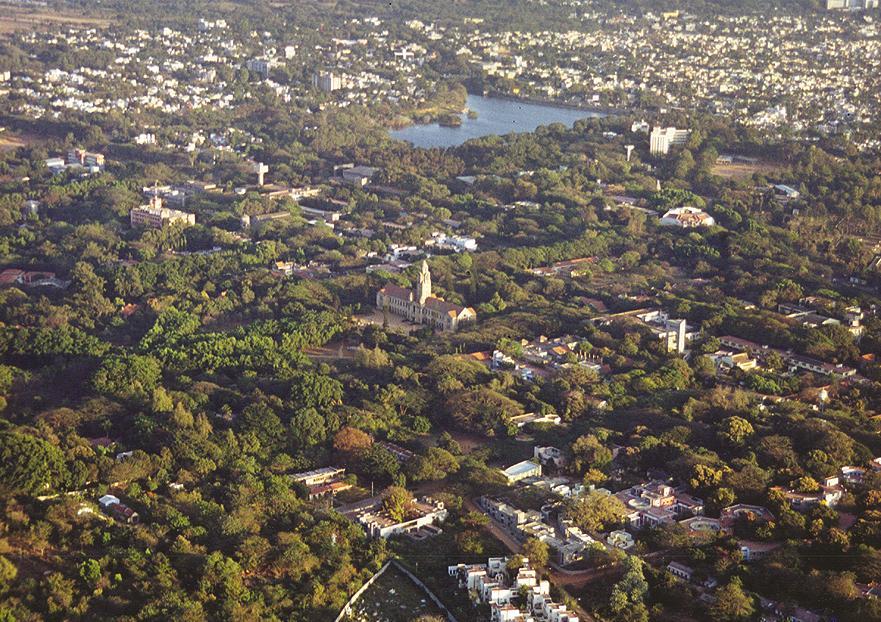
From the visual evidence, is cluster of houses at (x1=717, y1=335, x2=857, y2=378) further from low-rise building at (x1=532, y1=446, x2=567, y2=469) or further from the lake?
the lake

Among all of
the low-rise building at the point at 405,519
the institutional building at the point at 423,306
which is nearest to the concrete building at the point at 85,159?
the institutional building at the point at 423,306

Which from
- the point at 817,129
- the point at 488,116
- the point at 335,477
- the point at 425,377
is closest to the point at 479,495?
the point at 335,477

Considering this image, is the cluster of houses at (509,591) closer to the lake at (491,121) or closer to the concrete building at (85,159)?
the concrete building at (85,159)

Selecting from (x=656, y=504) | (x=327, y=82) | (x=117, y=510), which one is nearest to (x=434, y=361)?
(x=656, y=504)

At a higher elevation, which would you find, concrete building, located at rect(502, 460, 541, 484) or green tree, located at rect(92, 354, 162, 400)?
concrete building, located at rect(502, 460, 541, 484)

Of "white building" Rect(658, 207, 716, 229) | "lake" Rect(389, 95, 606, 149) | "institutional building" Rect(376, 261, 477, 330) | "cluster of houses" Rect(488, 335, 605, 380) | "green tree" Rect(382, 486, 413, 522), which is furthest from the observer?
"lake" Rect(389, 95, 606, 149)

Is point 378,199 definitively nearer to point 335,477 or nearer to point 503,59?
point 335,477

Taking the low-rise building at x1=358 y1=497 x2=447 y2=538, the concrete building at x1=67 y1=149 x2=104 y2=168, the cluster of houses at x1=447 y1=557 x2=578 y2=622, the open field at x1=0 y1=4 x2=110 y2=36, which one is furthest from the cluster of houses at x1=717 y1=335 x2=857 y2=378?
the open field at x1=0 y1=4 x2=110 y2=36
